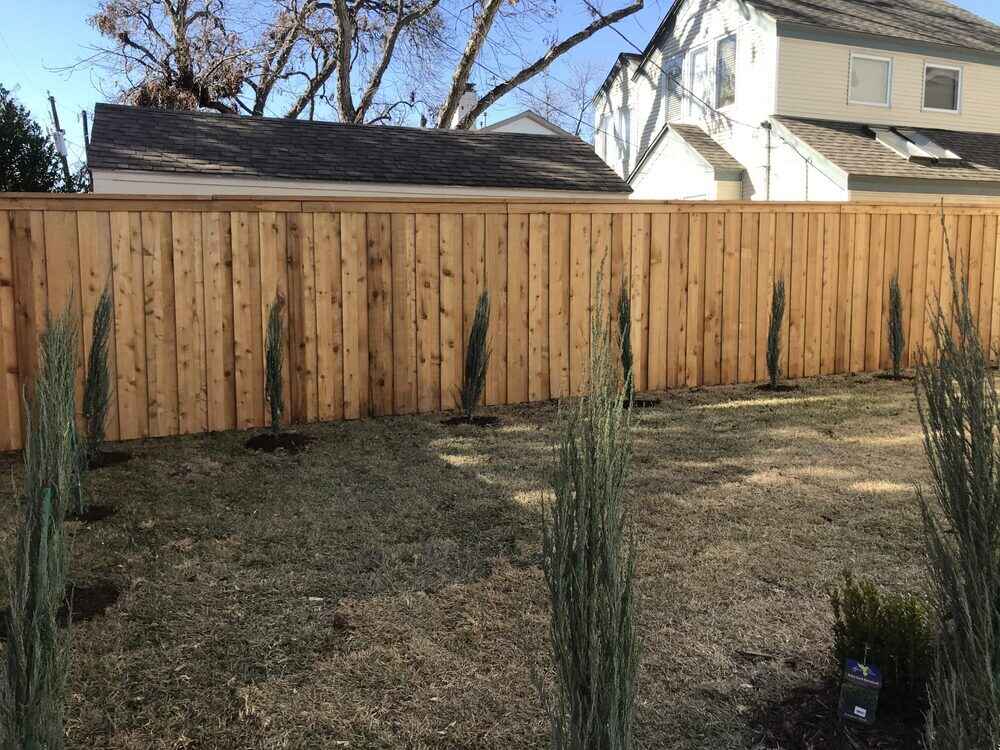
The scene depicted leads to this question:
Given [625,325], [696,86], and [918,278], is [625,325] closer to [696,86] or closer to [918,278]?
[918,278]

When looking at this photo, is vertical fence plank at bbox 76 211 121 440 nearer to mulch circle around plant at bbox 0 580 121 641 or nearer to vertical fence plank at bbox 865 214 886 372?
mulch circle around plant at bbox 0 580 121 641

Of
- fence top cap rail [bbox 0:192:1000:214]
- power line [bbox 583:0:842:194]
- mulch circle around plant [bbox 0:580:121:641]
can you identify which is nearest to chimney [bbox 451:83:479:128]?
power line [bbox 583:0:842:194]

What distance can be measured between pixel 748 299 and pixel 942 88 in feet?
40.2

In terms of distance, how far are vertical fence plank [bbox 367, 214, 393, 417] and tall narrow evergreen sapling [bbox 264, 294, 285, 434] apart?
0.86 metres

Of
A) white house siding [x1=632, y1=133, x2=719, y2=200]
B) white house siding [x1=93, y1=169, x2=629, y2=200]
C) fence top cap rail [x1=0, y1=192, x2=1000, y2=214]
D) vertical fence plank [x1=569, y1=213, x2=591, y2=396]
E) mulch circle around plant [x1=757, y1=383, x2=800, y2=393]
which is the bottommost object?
mulch circle around plant [x1=757, y1=383, x2=800, y2=393]

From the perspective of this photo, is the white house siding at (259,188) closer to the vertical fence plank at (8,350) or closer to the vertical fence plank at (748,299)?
the vertical fence plank at (748,299)

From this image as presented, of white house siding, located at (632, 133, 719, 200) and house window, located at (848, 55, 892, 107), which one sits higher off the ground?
house window, located at (848, 55, 892, 107)

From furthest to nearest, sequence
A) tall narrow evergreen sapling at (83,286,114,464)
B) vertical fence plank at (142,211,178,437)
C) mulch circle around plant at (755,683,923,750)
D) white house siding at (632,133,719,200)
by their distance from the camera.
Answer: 1. white house siding at (632,133,719,200)
2. vertical fence plank at (142,211,178,437)
3. tall narrow evergreen sapling at (83,286,114,464)
4. mulch circle around plant at (755,683,923,750)

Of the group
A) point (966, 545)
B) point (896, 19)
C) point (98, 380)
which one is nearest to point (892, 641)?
point (966, 545)

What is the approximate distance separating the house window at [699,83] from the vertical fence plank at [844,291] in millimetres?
10474

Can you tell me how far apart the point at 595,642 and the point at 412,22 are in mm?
20462

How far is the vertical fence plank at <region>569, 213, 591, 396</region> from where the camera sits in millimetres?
7414

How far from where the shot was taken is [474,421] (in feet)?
22.1

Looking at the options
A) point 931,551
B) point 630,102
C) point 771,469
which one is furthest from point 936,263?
point 630,102
